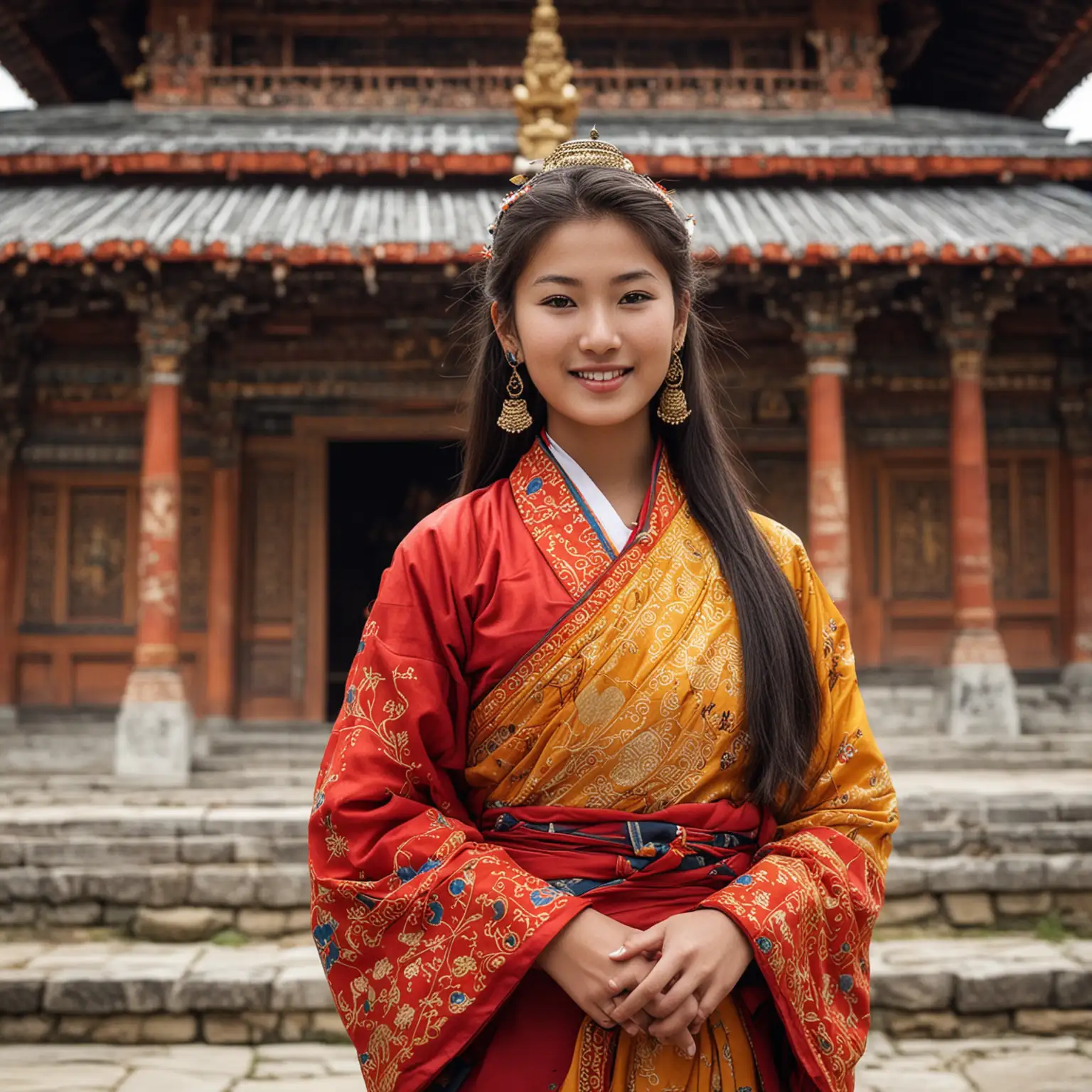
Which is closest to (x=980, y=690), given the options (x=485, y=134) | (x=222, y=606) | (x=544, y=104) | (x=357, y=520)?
(x=544, y=104)

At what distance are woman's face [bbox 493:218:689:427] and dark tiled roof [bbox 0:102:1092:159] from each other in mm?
7314

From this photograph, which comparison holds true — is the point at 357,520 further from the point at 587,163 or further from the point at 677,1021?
the point at 677,1021

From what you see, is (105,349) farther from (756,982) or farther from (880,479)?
(756,982)

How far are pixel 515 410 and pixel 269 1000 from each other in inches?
136

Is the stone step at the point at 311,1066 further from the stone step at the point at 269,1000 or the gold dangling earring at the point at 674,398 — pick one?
the gold dangling earring at the point at 674,398

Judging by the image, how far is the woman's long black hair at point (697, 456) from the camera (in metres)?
1.70

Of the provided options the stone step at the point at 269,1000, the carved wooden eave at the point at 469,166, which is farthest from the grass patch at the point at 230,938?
the carved wooden eave at the point at 469,166

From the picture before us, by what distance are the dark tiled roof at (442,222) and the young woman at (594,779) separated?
5687 mm

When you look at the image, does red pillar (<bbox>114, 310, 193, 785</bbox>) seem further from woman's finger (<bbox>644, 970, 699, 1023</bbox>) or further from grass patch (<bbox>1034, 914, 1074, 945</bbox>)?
woman's finger (<bbox>644, 970, 699, 1023</bbox>)

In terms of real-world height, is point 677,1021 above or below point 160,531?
below

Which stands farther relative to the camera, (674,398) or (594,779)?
(674,398)

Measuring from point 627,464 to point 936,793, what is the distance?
5038 mm

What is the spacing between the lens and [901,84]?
12977 millimetres

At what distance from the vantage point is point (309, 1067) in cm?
426
